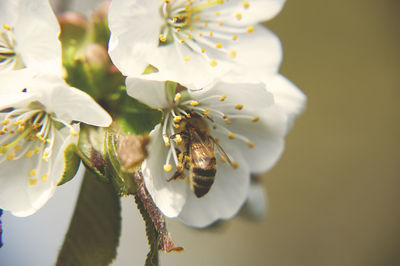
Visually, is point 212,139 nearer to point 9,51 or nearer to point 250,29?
point 250,29

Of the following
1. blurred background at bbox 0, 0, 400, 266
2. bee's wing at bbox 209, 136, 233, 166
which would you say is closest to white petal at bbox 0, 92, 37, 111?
bee's wing at bbox 209, 136, 233, 166

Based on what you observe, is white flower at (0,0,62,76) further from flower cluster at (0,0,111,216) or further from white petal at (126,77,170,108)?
white petal at (126,77,170,108)

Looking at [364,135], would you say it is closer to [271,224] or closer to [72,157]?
[271,224]

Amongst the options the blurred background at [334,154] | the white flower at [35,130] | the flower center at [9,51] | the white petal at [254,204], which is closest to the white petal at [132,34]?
the white flower at [35,130]

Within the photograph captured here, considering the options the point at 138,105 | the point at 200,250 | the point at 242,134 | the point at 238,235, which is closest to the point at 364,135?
the point at 238,235

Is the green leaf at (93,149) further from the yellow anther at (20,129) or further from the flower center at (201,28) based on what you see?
the flower center at (201,28)

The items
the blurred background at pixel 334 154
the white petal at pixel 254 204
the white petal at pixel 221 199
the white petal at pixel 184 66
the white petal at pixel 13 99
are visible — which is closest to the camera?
the white petal at pixel 13 99
